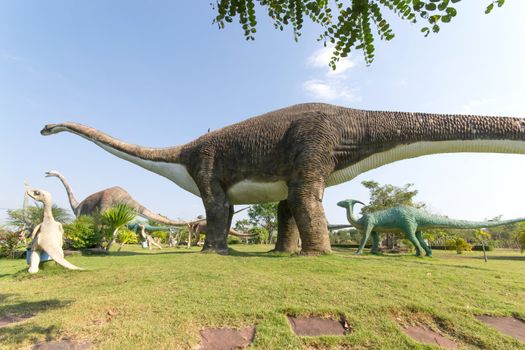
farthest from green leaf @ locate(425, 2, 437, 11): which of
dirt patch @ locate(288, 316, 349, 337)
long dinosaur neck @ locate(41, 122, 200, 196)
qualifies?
long dinosaur neck @ locate(41, 122, 200, 196)

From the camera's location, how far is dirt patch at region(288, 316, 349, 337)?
2.68m

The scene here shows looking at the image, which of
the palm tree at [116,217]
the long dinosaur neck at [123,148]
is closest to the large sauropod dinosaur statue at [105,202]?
the palm tree at [116,217]

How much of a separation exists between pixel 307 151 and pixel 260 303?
397 centimetres

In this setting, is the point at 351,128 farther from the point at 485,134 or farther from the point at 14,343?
the point at 14,343

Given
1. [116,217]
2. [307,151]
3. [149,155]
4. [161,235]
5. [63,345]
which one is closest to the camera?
[63,345]

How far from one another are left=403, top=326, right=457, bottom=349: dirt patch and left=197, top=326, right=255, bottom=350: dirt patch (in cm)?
141

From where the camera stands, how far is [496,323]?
2.99m

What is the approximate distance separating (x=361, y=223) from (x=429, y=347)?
31.9 feet

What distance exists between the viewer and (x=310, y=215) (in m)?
6.32

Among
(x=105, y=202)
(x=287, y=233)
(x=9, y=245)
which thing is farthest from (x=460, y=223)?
(x=105, y=202)

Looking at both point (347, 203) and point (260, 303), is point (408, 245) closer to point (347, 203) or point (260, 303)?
point (347, 203)

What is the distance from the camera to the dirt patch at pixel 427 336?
2.57m

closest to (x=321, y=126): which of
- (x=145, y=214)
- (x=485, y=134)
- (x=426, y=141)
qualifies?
(x=426, y=141)

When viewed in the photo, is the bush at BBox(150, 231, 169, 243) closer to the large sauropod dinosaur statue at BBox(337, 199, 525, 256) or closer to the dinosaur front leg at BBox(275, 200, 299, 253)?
the large sauropod dinosaur statue at BBox(337, 199, 525, 256)
